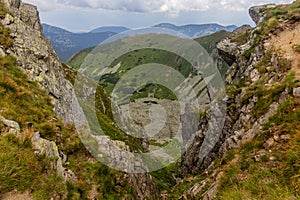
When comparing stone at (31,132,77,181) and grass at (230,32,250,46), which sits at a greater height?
grass at (230,32,250,46)

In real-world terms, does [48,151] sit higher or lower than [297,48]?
lower

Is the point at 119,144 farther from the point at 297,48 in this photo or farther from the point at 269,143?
the point at 297,48

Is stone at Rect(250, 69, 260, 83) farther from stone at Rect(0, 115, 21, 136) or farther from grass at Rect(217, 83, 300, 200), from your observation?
stone at Rect(0, 115, 21, 136)

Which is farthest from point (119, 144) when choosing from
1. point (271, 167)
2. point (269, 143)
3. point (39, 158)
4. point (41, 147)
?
point (271, 167)

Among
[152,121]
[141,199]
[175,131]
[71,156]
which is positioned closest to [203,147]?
[141,199]

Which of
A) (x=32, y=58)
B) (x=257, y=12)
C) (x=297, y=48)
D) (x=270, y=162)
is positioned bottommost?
(x=270, y=162)

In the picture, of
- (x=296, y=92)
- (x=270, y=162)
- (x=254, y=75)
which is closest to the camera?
(x=270, y=162)

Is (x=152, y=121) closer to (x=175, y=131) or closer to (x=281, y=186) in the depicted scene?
(x=175, y=131)

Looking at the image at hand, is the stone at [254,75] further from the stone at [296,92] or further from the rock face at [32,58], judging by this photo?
the rock face at [32,58]

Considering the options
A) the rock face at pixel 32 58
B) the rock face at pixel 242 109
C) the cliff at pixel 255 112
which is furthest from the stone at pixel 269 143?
the rock face at pixel 32 58

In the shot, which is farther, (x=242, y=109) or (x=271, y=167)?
(x=242, y=109)

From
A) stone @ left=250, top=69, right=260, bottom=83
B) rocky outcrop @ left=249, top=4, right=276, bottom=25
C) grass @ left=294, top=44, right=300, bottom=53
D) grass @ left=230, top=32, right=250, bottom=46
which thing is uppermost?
rocky outcrop @ left=249, top=4, right=276, bottom=25

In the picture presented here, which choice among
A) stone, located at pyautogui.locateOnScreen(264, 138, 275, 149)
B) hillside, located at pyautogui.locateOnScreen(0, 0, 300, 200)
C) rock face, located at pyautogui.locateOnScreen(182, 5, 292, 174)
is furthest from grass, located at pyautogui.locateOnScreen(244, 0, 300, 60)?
stone, located at pyautogui.locateOnScreen(264, 138, 275, 149)

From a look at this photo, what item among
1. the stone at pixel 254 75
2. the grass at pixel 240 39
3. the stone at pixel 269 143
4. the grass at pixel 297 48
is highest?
the grass at pixel 240 39
